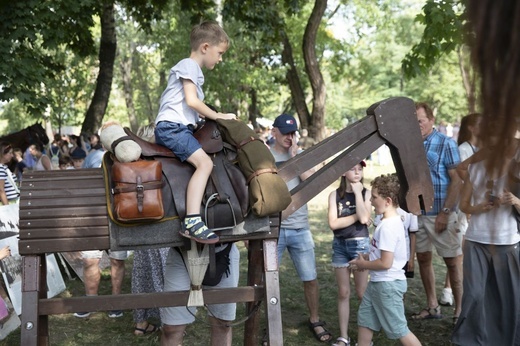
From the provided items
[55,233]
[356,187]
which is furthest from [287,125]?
[55,233]

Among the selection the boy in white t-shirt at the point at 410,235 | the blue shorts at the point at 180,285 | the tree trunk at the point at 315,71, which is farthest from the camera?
the tree trunk at the point at 315,71

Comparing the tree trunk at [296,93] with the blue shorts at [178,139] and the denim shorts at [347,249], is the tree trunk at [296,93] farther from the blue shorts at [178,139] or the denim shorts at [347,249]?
the blue shorts at [178,139]

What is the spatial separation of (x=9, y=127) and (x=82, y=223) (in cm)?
5600

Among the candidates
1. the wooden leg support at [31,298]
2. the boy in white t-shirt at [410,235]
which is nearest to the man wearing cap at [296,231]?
the boy in white t-shirt at [410,235]

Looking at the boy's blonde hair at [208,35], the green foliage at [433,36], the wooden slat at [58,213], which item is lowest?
the wooden slat at [58,213]

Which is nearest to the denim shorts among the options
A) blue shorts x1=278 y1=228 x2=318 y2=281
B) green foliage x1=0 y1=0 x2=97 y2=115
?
blue shorts x1=278 y1=228 x2=318 y2=281

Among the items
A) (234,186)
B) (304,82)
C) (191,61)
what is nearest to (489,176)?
(234,186)

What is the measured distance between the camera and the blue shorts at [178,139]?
3.37 m

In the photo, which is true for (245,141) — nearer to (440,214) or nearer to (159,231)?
(159,231)

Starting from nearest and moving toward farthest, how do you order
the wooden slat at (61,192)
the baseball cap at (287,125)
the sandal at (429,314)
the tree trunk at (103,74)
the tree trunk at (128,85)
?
1. the wooden slat at (61,192)
2. the baseball cap at (287,125)
3. the sandal at (429,314)
4. the tree trunk at (103,74)
5. the tree trunk at (128,85)

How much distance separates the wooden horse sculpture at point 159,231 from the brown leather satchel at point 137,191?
0.14 m

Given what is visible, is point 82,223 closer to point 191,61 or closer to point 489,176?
point 191,61

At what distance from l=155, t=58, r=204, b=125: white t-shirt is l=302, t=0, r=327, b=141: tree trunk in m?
11.0

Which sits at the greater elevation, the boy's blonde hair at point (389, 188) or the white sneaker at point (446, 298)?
the boy's blonde hair at point (389, 188)
